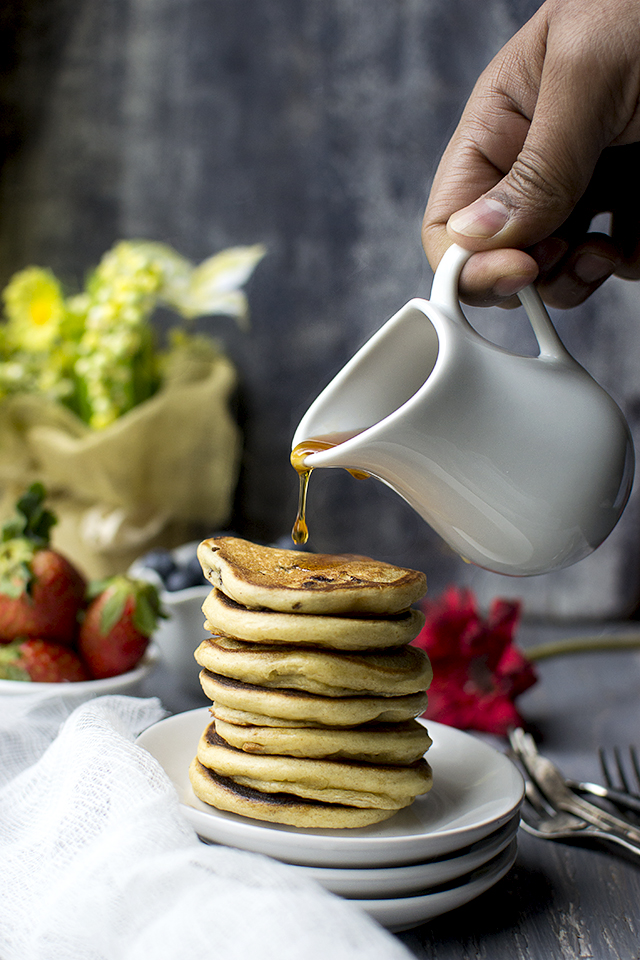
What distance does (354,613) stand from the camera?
0.74 m

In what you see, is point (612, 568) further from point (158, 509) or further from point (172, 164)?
point (172, 164)

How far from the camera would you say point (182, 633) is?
1.27 m

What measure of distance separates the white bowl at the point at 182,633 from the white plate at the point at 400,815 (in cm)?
32

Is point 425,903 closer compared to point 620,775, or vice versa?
point 425,903

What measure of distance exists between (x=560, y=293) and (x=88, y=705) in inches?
31.9

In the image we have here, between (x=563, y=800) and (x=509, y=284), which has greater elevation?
(x=509, y=284)

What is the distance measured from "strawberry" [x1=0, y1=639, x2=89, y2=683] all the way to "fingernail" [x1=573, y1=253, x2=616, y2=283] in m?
0.88

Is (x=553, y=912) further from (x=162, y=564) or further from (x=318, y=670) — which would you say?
(x=162, y=564)

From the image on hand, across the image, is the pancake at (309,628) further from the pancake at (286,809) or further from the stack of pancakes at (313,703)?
the pancake at (286,809)

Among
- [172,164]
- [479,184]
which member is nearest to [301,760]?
[479,184]

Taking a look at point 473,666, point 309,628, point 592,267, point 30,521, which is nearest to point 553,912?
point 309,628

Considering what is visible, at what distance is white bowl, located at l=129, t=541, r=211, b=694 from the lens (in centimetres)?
125

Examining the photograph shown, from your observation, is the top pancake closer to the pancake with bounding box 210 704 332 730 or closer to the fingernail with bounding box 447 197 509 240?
the pancake with bounding box 210 704 332 730

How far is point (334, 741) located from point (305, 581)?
0.14 meters
